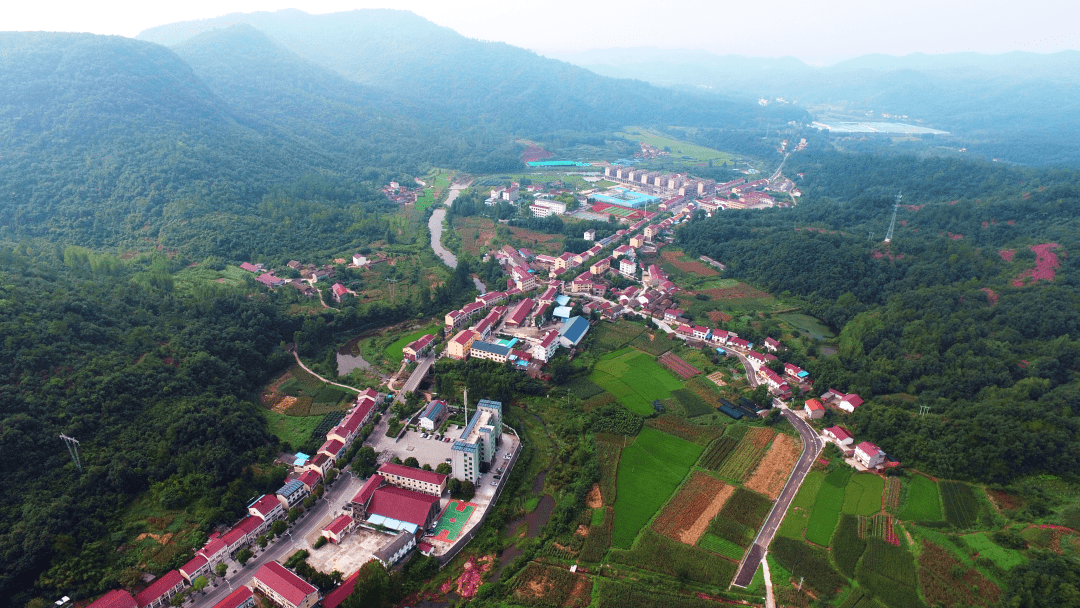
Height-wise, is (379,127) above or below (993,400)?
above

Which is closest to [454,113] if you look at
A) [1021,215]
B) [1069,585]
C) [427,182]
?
[427,182]

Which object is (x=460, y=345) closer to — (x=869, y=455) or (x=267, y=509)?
(x=267, y=509)

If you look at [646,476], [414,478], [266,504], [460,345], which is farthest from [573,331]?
[266,504]

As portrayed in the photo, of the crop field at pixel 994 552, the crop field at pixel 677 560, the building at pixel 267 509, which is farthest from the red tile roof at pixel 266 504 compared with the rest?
the crop field at pixel 994 552

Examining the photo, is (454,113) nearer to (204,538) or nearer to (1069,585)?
(204,538)

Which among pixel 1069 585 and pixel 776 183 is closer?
pixel 1069 585

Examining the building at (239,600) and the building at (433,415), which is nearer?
the building at (239,600)

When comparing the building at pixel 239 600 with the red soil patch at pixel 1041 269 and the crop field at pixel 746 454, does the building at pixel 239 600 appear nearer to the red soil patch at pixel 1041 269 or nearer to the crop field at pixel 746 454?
the crop field at pixel 746 454
